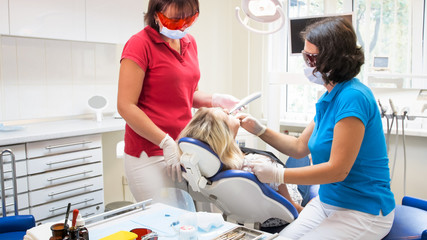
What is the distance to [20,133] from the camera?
2518 millimetres

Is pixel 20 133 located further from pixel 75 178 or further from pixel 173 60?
pixel 173 60

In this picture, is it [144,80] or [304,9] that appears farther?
[304,9]

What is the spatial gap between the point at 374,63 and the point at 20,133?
2.61m

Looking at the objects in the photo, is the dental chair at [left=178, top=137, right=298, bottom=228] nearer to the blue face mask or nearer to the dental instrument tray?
the dental instrument tray

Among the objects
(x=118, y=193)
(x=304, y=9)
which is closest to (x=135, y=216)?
(x=118, y=193)

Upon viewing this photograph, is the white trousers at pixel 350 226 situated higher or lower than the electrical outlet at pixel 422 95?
lower

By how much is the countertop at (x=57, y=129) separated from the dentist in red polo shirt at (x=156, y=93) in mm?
1032

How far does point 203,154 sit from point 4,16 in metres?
1.85

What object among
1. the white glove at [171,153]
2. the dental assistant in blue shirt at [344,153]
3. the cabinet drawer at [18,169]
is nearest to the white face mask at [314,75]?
the dental assistant in blue shirt at [344,153]

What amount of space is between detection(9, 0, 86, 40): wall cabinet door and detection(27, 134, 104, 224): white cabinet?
0.74 metres

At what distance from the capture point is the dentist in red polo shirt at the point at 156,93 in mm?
1575

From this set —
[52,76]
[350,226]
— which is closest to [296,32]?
[350,226]

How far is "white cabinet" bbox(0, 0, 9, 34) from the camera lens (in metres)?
2.49

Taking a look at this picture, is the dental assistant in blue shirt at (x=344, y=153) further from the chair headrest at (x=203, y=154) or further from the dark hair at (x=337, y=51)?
the chair headrest at (x=203, y=154)
